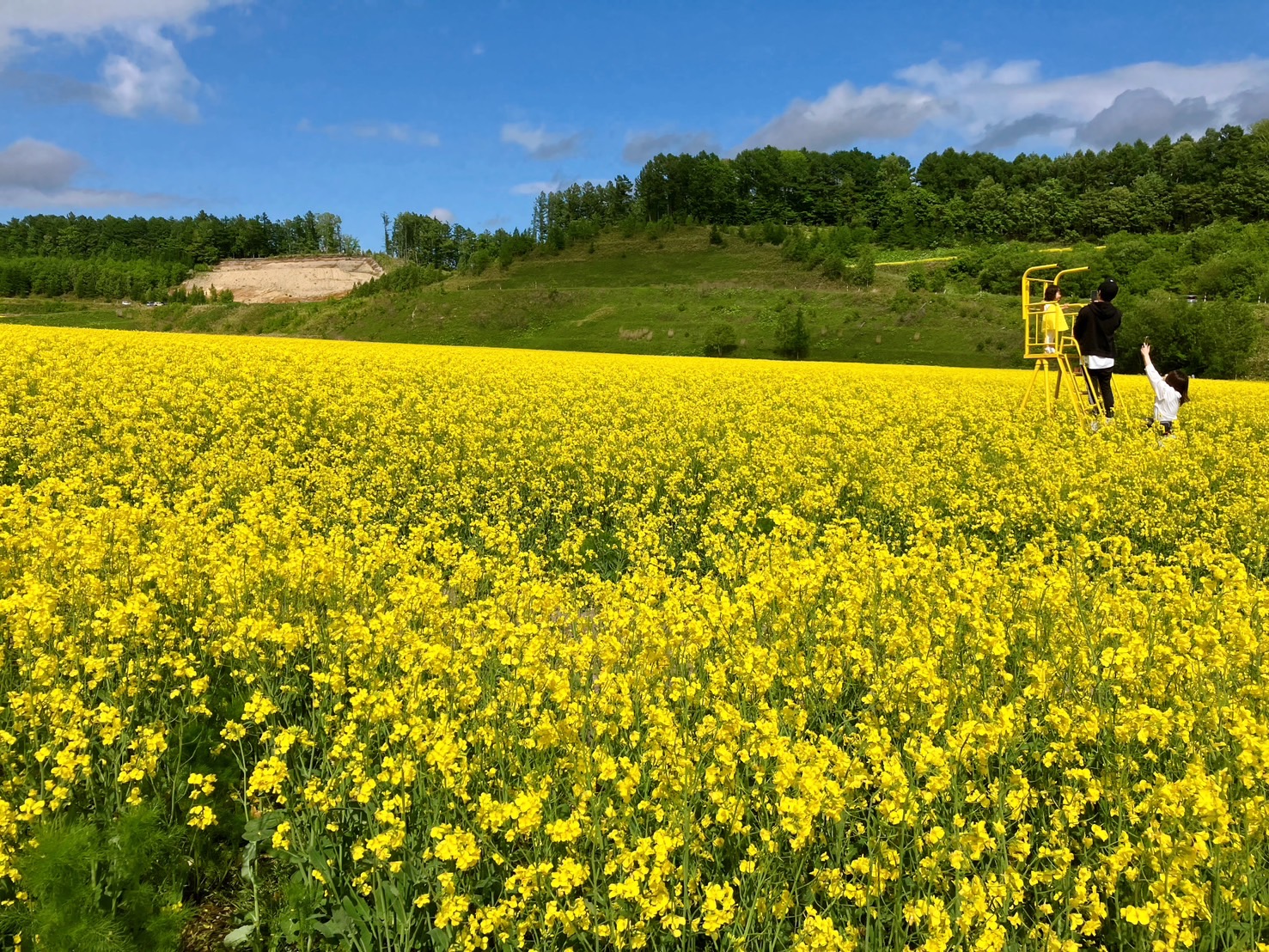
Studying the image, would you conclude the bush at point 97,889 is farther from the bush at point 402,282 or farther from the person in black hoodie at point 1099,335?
the bush at point 402,282

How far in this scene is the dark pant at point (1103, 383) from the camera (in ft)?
44.1

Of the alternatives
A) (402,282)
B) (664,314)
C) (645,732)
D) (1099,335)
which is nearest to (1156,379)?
(1099,335)

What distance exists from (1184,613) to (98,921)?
6.19 metres

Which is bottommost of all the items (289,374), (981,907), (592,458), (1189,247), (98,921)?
(98,921)

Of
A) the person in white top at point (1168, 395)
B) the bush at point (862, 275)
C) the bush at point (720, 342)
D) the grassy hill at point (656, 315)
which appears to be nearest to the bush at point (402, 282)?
the grassy hill at point (656, 315)

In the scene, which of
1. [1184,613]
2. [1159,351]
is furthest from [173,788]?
[1159,351]

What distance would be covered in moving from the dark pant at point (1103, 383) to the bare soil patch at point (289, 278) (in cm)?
12144

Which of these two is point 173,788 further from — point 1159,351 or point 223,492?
point 1159,351

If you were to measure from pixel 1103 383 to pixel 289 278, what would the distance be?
5421 inches

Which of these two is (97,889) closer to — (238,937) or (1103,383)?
(238,937)

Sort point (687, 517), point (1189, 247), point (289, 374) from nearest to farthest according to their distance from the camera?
point (687, 517), point (289, 374), point (1189, 247)

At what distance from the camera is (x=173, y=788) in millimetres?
3566

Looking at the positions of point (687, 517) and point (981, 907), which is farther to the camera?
point (687, 517)

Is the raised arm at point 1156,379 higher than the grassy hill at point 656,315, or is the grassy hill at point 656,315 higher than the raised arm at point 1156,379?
the grassy hill at point 656,315
